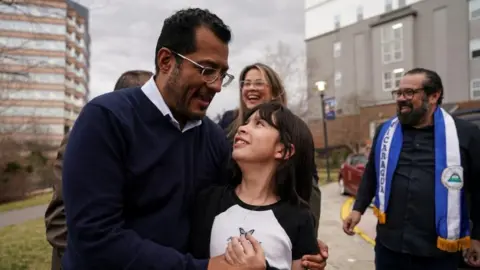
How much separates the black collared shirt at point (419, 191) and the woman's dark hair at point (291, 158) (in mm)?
1577

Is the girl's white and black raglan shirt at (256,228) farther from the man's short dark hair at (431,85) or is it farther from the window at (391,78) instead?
the window at (391,78)

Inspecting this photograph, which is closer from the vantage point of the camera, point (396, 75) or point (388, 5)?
point (396, 75)

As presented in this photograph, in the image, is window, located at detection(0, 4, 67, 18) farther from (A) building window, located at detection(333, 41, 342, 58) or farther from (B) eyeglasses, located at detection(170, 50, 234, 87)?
(A) building window, located at detection(333, 41, 342, 58)

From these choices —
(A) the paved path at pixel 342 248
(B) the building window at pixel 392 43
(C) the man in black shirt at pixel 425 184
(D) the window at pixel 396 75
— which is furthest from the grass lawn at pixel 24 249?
(B) the building window at pixel 392 43

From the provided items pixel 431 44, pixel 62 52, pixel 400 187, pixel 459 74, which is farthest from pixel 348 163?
pixel 62 52

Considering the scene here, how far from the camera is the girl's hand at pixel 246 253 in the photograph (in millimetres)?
1583

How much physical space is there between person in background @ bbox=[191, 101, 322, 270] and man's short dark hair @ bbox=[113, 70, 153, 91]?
4.05 ft

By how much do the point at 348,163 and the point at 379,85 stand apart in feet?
85.4

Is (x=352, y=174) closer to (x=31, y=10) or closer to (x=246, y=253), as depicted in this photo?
(x=31, y=10)

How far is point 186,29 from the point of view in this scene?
1.80 m

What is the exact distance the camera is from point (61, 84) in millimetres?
63094

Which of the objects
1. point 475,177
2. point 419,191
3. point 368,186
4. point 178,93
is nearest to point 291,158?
point 178,93

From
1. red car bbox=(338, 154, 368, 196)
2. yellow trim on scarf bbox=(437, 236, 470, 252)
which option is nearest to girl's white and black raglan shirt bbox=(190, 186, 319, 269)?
yellow trim on scarf bbox=(437, 236, 470, 252)

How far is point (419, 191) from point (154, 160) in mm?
2491
